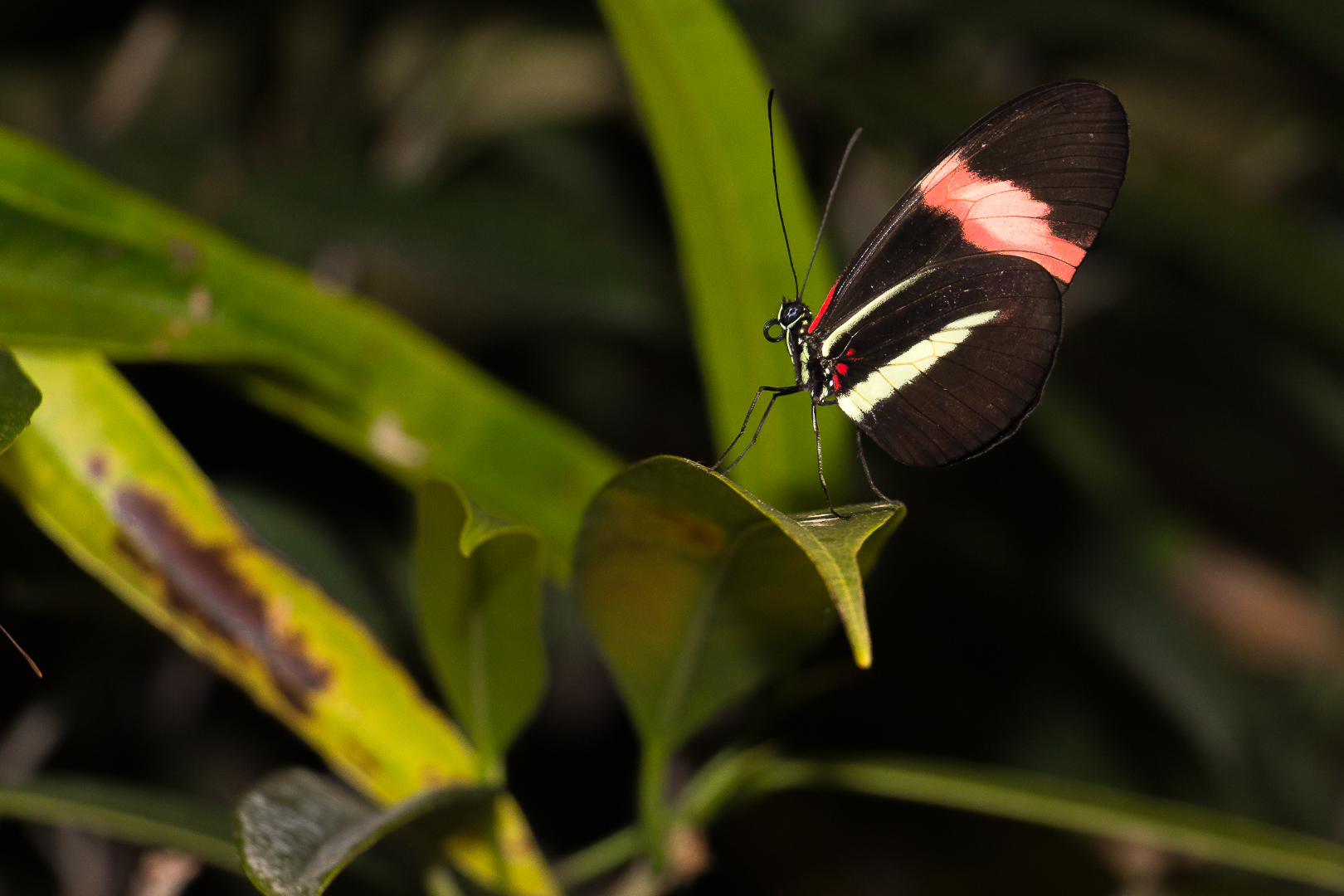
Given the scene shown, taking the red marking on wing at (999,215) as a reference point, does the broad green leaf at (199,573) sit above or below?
below

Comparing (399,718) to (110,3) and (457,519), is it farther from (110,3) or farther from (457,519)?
(110,3)

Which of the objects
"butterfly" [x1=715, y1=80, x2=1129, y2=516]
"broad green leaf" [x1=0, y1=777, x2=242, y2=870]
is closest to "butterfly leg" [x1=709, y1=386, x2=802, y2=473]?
"butterfly" [x1=715, y1=80, x2=1129, y2=516]

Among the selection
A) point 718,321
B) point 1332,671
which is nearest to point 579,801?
point 718,321

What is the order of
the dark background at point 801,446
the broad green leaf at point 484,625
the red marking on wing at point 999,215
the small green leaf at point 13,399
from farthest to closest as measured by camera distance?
the dark background at point 801,446 < the red marking on wing at point 999,215 < the broad green leaf at point 484,625 < the small green leaf at point 13,399

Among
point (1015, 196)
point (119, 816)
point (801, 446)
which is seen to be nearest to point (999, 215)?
point (1015, 196)

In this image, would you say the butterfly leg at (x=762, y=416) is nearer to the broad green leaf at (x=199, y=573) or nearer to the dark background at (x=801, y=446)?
the dark background at (x=801, y=446)

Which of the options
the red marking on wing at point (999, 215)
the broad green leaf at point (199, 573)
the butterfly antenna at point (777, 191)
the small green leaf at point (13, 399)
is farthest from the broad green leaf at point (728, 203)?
the small green leaf at point (13, 399)

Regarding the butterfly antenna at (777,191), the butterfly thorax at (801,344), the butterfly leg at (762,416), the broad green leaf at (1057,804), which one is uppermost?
the butterfly antenna at (777,191)

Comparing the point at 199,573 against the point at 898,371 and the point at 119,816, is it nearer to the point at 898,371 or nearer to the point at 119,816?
the point at 119,816
